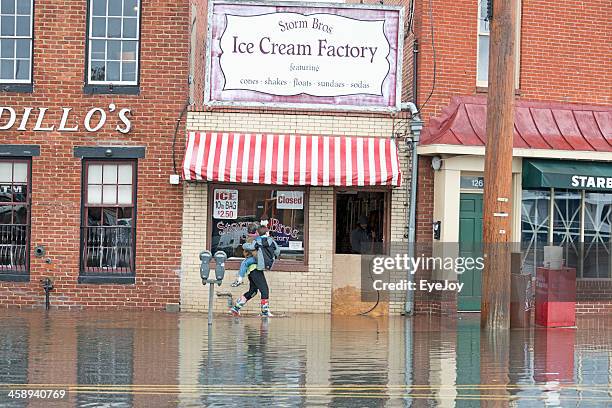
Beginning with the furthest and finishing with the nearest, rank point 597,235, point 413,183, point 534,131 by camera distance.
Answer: point 597,235
point 413,183
point 534,131

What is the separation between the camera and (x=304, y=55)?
19.6 meters

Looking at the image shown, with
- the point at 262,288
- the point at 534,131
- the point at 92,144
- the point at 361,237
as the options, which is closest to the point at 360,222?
the point at 361,237

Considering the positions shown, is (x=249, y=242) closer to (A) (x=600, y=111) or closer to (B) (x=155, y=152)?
(B) (x=155, y=152)

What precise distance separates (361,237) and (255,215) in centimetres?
206

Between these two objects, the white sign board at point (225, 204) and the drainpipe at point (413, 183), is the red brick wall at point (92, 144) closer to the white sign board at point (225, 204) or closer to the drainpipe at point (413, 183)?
the white sign board at point (225, 204)

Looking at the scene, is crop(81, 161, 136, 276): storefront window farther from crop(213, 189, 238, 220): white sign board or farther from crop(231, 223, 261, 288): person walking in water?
crop(231, 223, 261, 288): person walking in water

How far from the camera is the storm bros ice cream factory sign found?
64.0 feet

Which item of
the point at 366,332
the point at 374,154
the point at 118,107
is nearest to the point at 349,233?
the point at 374,154

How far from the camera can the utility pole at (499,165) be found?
15.5 meters

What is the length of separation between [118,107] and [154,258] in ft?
9.36

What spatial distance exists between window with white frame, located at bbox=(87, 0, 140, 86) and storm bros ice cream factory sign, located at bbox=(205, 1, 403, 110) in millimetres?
1513

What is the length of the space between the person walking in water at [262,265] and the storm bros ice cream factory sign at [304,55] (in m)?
2.72

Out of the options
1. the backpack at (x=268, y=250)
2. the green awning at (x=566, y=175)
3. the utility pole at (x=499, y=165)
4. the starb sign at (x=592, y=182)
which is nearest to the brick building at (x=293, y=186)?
the backpack at (x=268, y=250)

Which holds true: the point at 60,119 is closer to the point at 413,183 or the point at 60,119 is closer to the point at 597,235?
the point at 413,183
